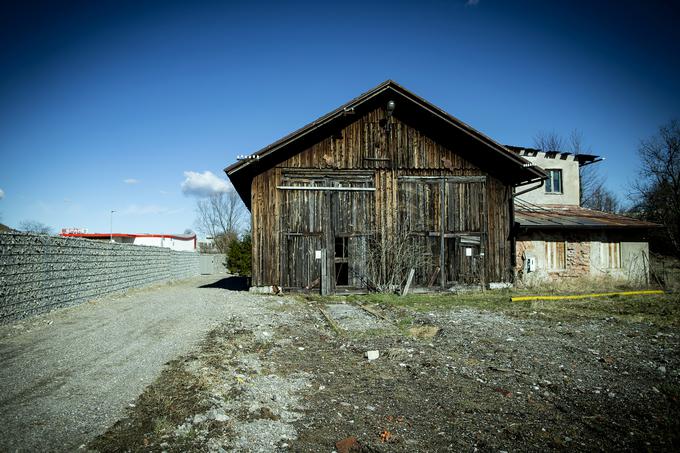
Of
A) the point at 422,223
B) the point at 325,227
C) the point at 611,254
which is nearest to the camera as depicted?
the point at 325,227

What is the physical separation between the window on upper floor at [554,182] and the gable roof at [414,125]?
798cm

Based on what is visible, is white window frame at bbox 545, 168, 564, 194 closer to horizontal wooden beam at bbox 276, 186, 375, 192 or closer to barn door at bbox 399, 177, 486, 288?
barn door at bbox 399, 177, 486, 288

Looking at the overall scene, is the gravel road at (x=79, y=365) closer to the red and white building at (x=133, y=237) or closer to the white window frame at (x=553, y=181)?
the white window frame at (x=553, y=181)

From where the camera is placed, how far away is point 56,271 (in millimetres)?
9258

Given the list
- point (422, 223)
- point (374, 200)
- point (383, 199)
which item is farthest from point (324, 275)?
point (422, 223)

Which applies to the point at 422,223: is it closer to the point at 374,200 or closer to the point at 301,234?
the point at 374,200

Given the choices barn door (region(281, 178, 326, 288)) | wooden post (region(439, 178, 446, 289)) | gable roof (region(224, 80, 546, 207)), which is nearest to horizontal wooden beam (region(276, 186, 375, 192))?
barn door (region(281, 178, 326, 288))

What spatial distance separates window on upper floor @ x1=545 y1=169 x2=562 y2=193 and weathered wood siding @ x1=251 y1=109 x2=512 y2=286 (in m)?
8.78

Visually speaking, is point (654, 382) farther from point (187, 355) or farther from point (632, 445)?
point (187, 355)

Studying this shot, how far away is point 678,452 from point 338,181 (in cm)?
1127

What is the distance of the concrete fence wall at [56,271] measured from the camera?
755 cm

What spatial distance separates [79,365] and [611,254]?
732 inches

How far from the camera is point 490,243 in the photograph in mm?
14039

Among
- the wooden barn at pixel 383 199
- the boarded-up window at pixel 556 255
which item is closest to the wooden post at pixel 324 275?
the wooden barn at pixel 383 199
